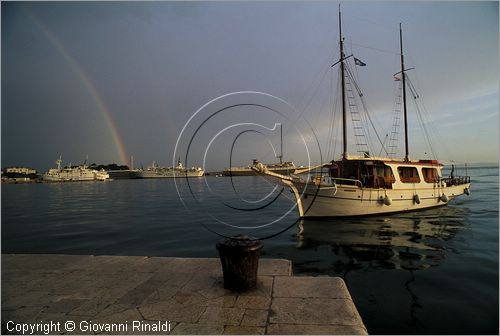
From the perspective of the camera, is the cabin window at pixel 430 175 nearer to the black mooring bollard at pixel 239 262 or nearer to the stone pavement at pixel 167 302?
the stone pavement at pixel 167 302

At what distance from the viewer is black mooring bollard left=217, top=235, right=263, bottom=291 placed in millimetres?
5973

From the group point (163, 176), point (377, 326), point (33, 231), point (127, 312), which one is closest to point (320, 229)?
point (377, 326)

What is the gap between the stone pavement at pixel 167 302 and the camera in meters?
4.73

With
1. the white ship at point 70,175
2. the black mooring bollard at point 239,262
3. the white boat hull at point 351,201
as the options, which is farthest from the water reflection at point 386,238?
the white ship at point 70,175

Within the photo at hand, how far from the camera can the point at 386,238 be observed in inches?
644

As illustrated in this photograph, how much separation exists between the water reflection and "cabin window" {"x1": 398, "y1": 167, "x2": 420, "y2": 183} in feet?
9.58

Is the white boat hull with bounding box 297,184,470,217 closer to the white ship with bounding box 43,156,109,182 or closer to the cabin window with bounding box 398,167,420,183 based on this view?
the cabin window with bounding box 398,167,420,183

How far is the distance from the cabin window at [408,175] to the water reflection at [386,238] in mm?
2919

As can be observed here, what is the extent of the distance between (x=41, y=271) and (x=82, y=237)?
11.9 m

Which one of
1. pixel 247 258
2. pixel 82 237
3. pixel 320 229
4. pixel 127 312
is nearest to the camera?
pixel 127 312

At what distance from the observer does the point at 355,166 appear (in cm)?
2481

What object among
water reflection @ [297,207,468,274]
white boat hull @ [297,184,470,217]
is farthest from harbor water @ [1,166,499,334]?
white boat hull @ [297,184,470,217]

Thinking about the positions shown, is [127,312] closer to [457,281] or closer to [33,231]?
[457,281]

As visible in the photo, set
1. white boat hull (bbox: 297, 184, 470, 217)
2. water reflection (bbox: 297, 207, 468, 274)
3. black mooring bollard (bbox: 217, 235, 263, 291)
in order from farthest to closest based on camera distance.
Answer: white boat hull (bbox: 297, 184, 470, 217) → water reflection (bbox: 297, 207, 468, 274) → black mooring bollard (bbox: 217, 235, 263, 291)
